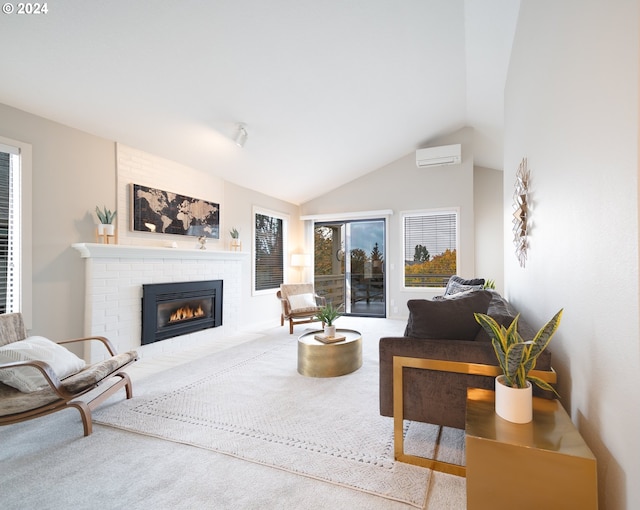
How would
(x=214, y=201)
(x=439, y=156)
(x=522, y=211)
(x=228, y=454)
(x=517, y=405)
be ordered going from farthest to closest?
(x=439, y=156) < (x=214, y=201) < (x=522, y=211) < (x=228, y=454) < (x=517, y=405)

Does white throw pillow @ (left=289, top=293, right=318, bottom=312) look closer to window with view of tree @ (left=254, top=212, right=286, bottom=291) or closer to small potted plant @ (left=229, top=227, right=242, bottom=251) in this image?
window with view of tree @ (left=254, top=212, right=286, bottom=291)

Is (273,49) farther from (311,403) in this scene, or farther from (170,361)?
(170,361)

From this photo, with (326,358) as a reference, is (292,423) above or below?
below

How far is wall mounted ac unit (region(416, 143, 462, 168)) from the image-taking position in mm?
5801

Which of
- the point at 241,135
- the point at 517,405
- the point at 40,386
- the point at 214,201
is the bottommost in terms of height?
the point at 40,386

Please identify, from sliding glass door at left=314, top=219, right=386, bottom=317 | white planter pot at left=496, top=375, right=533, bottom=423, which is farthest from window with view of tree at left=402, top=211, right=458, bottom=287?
white planter pot at left=496, top=375, right=533, bottom=423

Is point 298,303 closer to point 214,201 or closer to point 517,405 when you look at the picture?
point 214,201

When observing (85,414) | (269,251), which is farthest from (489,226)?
(85,414)

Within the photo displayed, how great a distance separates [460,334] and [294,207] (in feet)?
19.0

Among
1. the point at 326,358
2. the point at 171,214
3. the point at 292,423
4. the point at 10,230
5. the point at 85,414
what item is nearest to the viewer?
the point at 85,414

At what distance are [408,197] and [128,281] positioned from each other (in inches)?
199

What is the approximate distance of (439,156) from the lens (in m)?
5.91

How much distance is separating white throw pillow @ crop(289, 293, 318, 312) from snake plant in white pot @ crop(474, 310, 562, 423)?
13.3 feet

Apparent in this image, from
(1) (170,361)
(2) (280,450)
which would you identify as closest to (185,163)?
(1) (170,361)
